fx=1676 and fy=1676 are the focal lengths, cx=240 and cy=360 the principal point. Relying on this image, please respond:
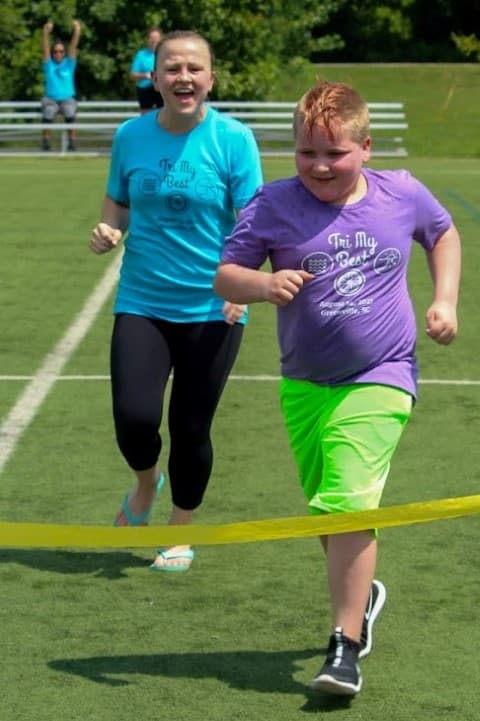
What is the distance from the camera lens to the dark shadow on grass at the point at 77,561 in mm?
6404

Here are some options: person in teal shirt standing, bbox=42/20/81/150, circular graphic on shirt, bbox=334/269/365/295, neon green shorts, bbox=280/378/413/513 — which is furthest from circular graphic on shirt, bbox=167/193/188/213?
person in teal shirt standing, bbox=42/20/81/150

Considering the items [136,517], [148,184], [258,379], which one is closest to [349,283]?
[148,184]

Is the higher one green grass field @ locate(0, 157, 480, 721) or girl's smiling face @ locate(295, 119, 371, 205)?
girl's smiling face @ locate(295, 119, 371, 205)

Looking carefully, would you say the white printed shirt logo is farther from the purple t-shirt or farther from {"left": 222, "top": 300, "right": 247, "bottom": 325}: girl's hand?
{"left": 222, "top": 300, "right": 247, "bottom": 325}: girl's hand

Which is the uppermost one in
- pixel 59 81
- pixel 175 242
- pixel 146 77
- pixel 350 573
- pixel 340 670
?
pixel 175 242

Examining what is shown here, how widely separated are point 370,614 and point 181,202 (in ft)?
5.81

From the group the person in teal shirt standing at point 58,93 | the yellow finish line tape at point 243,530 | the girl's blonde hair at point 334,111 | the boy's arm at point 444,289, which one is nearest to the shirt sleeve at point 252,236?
the girl's blonde hair at point 334,111

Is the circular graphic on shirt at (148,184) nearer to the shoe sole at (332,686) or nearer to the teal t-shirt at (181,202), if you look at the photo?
the teal t-shirt at (181,202)

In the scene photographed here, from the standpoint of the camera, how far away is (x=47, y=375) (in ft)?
33.3

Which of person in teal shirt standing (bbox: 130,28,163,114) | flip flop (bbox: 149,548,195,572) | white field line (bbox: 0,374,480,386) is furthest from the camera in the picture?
person in teal shirt standing (bbox: 130,28,163,114)

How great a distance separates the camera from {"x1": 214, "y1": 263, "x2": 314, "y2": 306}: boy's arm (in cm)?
475

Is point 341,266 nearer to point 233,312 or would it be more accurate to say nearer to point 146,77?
point 233,312

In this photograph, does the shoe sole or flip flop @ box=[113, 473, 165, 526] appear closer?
the shoe sole

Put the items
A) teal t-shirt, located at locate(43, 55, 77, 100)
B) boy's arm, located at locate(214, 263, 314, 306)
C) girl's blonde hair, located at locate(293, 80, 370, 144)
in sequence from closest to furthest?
boy's arm, located at locate(214, 263, 314, 306) < girl's blonde hair, located at locate(293, 80, 370, 144) < teal t-shirt, located at locate(43, 55, 77, 100)
